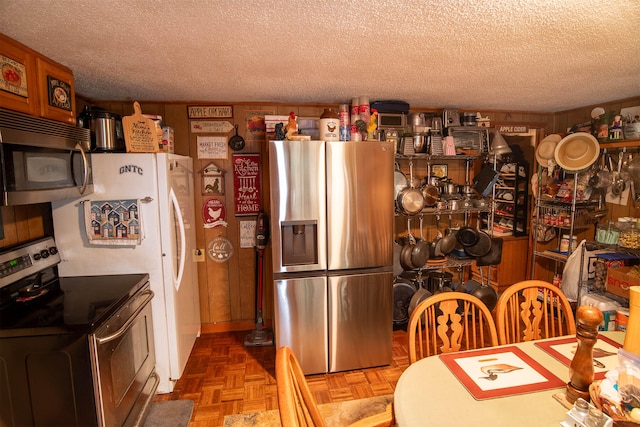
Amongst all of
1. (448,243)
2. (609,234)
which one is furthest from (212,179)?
(609,234)

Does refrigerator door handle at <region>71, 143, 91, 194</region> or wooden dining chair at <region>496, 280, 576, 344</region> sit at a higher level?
refrigerator door handle at <region>71, 143, 91, 194</region>

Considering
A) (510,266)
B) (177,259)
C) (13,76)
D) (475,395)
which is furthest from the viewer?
(510,266)

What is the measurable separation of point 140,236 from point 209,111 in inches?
54.1

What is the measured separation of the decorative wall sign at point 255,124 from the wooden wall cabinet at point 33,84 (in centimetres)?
137

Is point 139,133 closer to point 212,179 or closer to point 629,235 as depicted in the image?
point 212,179

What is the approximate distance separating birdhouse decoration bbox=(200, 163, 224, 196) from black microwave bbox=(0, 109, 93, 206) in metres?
1.08

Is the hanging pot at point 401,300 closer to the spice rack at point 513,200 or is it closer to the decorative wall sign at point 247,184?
the decorative wall sign at point 247,184

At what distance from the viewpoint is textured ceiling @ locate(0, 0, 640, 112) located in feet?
4.41

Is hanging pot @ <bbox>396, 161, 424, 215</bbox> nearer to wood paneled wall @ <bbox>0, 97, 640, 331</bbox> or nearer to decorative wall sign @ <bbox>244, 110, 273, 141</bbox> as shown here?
wood paneled wall @ <bbox>0, 97, 640, 331</bbox>

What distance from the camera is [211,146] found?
3.08 meters

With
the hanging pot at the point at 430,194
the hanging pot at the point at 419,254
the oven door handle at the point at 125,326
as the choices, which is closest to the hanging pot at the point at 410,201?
the hanging pot at the point at 430,194

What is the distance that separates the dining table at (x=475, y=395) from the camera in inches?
Answer: 41.7

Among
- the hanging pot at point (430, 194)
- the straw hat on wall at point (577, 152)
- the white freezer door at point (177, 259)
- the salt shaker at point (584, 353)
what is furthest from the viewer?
the hanging pot at point (430, 194)

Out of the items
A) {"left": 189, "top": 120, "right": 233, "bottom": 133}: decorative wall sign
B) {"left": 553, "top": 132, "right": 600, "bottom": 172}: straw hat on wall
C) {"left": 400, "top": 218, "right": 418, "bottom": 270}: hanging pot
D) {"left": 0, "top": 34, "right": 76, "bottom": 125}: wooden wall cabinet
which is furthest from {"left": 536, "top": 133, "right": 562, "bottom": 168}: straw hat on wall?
{"left": 0, "top": 34, "right": 76, "bottom": 125}: wooden wall cabinet
